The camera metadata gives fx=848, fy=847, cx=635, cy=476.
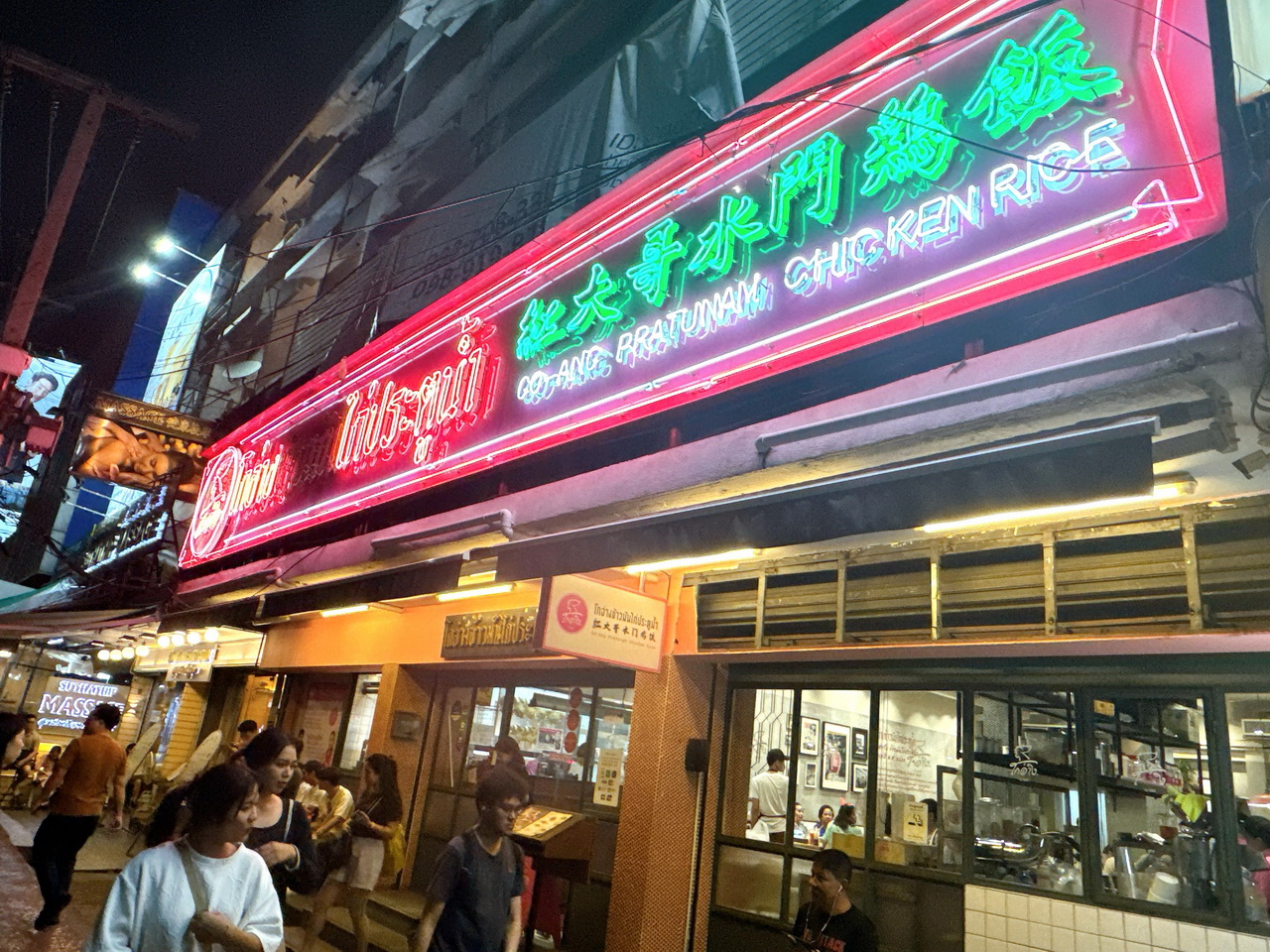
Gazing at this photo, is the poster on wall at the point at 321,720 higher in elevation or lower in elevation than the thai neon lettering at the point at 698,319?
lower

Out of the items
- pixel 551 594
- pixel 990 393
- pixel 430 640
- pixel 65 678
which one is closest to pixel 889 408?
pixel 990 393

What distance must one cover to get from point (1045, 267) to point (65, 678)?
76.9ft

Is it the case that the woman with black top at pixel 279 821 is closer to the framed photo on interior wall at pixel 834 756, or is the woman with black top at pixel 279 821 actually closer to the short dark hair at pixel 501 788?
the short dark hair at pixel 501 788

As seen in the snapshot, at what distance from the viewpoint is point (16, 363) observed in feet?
46.6

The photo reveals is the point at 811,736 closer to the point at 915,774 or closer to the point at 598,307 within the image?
the point at 915,774

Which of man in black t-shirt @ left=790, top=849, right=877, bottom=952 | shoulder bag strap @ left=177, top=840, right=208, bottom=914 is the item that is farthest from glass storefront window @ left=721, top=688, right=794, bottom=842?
shoulder bag strap @ left=177, top=840, right=208, bottom=914

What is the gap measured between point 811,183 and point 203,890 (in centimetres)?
600

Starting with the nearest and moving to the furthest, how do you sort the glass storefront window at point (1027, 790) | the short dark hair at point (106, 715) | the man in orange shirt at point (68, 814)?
the glass storefront window at point (1027, 790) < the man in orange shirt at point (68, 814) < the short dark hair at point (106, 715)

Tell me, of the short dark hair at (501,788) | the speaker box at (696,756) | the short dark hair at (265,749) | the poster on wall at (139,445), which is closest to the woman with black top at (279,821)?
the short dark hair at (265,749)

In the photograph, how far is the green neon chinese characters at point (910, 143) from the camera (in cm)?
574

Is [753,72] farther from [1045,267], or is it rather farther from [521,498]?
[1045,267]

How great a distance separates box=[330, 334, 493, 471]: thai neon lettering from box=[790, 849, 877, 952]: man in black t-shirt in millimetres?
6050

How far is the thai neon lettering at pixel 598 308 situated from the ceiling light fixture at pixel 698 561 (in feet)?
7.61

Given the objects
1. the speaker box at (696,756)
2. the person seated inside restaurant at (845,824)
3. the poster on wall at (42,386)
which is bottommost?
the person seated inside restaurant at (845,824)
